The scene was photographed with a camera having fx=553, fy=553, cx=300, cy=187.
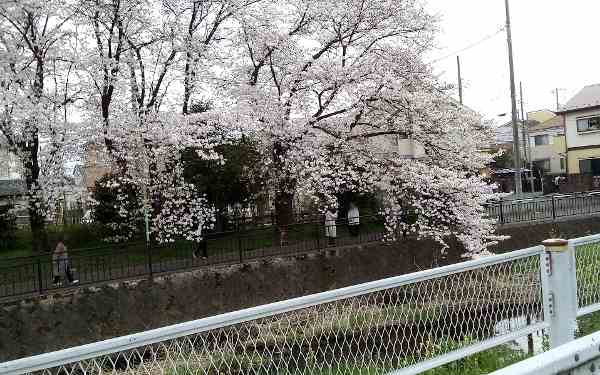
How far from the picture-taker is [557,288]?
4.55 m

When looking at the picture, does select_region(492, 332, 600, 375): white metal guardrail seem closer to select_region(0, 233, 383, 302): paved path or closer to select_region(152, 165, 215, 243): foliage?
select_region(0, 233, 383, 302): paved path

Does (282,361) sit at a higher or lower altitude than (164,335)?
lower

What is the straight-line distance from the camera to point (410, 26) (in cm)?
1755

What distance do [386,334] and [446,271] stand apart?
774 mm

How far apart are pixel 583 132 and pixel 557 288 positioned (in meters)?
37.0

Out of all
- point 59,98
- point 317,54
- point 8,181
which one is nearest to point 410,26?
point 317,54

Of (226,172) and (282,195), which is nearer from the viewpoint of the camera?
(282,195)

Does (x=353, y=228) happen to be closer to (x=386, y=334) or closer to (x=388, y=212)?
(x=388, y=212)

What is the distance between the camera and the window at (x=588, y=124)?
36.5 m

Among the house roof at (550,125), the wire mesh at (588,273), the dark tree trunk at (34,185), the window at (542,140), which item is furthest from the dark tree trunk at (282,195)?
the house roof at (550,125)

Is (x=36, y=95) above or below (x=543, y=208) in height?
above

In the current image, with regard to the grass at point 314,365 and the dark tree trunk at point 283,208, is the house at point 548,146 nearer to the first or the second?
the dark tree trunk at point 283,208

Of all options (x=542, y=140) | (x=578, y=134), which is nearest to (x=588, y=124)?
(x=578, y=134)

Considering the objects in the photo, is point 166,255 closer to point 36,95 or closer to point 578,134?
point 36,95
